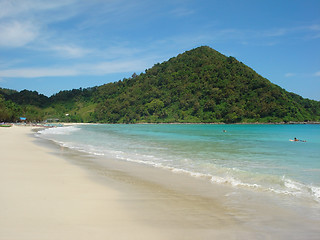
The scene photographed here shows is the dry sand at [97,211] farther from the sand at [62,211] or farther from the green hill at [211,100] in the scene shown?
the green hill at [211,100]

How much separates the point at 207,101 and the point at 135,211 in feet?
512

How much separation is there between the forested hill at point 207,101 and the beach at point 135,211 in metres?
140

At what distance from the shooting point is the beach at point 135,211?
14.5 feet

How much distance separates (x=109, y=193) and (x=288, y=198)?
4946 mm

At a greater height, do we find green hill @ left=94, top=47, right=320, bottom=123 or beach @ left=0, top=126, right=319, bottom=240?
green hill @ left=94, top=47, right=320, bottom=123

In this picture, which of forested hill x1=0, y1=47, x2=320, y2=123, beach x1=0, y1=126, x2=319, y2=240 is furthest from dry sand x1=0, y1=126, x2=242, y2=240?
forested hill x1=0, y1=47, x2=320, y2=123

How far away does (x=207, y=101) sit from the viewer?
158125mm

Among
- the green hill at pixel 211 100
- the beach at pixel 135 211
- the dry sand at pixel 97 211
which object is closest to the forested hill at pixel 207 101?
the green hill at pixel 211 100

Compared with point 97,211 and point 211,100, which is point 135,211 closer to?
point 97,211

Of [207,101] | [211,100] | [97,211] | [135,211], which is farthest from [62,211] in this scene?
[207,101]

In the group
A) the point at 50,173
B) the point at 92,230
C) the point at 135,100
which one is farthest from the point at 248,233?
the point at 135,100

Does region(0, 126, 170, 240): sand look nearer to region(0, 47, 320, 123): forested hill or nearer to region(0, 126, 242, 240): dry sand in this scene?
region(0, 126, 242, 240): dry sand

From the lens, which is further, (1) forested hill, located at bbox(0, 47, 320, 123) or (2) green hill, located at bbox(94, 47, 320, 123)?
(1) forested hill, located at bbox(0, 47, 320, 123)

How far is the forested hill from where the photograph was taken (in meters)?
145
